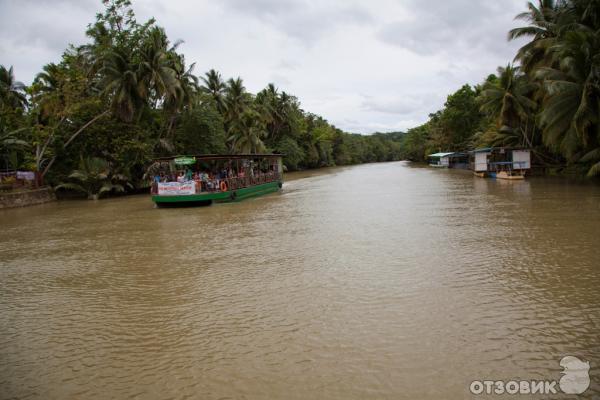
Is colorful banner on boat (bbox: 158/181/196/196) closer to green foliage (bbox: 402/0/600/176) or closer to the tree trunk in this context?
the tree trunk

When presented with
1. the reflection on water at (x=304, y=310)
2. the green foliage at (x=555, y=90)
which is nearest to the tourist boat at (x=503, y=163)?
the green foliage at (x=555, y=90)

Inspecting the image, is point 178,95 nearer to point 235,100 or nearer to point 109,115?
point 109,115

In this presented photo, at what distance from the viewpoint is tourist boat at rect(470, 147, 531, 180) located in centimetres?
2990

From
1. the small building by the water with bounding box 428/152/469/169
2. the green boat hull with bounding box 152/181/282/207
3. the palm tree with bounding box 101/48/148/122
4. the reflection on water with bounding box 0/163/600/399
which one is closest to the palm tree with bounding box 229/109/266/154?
the palm tree with bounding box 101/48/148/122

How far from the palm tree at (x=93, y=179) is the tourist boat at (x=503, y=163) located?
26.9 m

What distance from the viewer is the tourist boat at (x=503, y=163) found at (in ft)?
98.1

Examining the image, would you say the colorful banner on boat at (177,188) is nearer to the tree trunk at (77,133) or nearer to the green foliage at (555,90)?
the tree trunk at (77,133)

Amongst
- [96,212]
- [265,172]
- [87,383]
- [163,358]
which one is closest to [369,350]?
[163,358]

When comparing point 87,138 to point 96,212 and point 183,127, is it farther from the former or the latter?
point 96,212

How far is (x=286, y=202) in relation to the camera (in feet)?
71.9

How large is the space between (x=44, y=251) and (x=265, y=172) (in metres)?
18.7

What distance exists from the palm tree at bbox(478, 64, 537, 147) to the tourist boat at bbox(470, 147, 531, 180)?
2367 mm

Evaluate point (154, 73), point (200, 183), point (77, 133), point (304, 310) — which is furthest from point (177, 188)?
point (304, 310)

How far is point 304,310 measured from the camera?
20.8 feet
